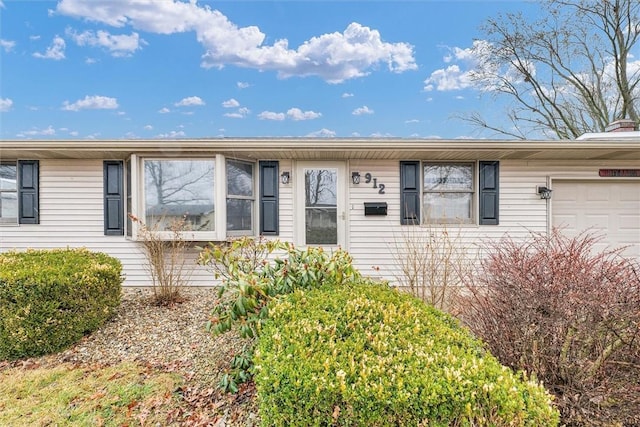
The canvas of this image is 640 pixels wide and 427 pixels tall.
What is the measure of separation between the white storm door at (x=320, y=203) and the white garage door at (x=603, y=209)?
3.75m

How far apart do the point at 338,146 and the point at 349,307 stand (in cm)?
308

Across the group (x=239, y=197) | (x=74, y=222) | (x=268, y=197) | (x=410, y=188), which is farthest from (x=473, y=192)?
(x=74, y=222)

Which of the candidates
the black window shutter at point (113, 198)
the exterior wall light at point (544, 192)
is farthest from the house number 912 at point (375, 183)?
the black window shutter at point (113, 198)

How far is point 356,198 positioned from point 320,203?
2.09ft

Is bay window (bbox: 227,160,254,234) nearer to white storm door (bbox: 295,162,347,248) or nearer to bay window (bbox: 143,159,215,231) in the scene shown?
bay window (bbox: 143,159,215,231)

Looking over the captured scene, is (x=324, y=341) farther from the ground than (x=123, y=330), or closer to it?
farther from the ground

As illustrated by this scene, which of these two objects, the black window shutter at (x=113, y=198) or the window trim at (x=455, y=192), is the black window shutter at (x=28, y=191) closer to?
the black window shutter at (x=113, y=198)

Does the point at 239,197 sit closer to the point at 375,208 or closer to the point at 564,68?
the point at 375,208

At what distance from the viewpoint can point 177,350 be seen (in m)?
3.02

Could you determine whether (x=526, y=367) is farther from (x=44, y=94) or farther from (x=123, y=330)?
(x=44, y=94)

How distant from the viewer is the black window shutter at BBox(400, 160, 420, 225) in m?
5.23

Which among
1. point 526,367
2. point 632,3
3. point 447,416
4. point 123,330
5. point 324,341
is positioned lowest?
point 123,330

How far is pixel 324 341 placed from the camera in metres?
1.64

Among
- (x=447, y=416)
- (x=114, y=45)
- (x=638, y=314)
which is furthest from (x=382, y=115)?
(x=447, y=416)
